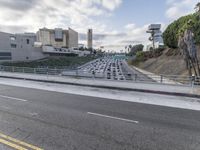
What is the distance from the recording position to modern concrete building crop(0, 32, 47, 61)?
213ft

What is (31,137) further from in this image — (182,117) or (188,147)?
(182,117)

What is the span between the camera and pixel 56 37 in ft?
576

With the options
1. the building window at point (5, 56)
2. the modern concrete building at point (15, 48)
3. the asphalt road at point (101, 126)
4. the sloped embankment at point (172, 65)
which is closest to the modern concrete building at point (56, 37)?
the modern concrete building at point (15, 48)

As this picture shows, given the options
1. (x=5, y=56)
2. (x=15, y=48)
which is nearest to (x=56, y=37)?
(x=15, y=48)

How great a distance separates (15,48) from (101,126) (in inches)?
2878

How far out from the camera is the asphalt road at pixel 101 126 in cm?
492

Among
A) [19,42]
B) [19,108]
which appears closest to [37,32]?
[19,42]

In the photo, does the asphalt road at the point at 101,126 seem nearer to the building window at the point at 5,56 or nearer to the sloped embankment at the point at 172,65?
the sloped embankment at the point at 172,65

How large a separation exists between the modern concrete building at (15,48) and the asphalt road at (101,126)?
63.9 meters

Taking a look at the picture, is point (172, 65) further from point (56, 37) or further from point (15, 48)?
point (56, 37)

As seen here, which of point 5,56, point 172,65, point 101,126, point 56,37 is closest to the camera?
point 101,126

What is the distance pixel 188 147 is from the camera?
15.6 ft

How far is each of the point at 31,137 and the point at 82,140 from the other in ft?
5.04

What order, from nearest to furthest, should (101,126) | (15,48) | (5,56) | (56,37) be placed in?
(101,126)
(5,56)
(15,48)
(56,37)
